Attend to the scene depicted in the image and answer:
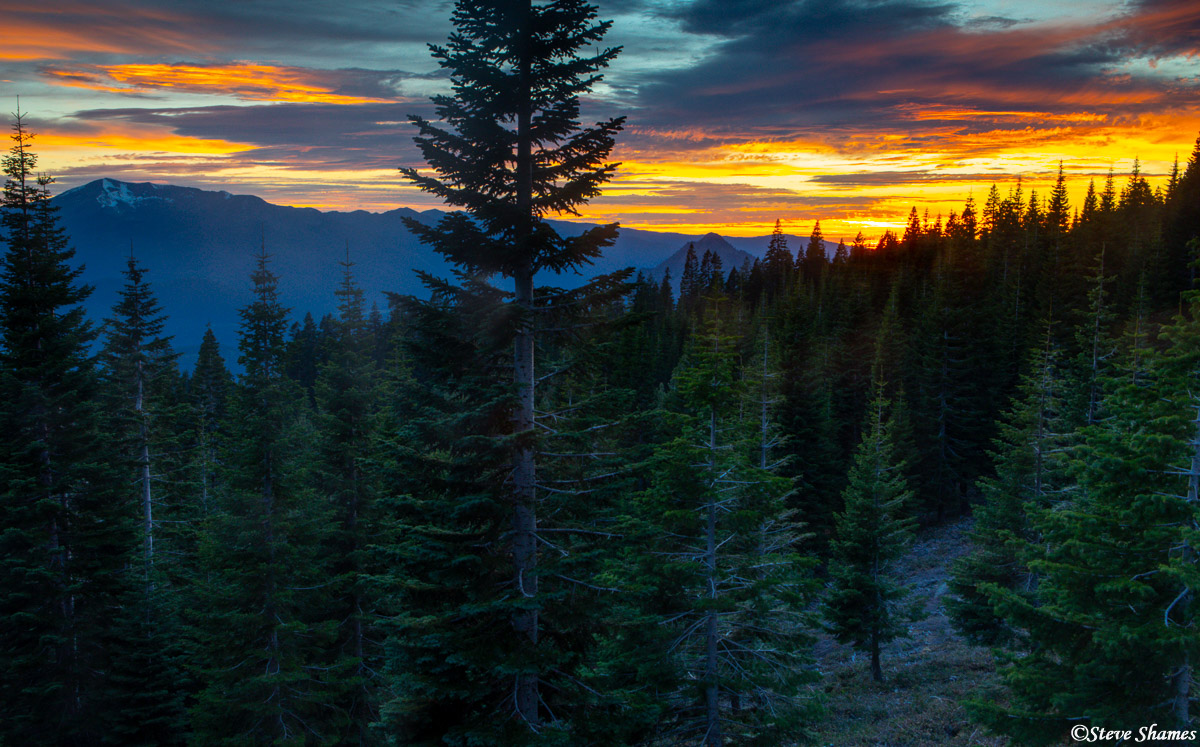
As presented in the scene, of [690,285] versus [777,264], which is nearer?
[777,264]

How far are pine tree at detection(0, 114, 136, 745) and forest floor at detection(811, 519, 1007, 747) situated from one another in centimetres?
2265

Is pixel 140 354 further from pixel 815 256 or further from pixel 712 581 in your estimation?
pixel 815 256

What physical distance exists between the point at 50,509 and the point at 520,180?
19.9m

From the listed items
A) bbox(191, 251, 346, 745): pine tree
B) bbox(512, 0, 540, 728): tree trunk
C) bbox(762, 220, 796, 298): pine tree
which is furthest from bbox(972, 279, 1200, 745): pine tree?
bbox(762, 220, 796, 298): pine tree

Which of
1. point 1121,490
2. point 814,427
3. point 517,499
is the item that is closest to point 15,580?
point 517,499

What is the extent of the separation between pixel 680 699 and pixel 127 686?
19.7 m

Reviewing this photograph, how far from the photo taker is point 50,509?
65.8 feet

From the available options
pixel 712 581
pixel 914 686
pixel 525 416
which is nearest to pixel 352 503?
pixel 712 581

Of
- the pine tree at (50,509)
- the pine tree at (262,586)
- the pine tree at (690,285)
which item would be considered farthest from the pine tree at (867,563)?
the pine tree at (690,285)

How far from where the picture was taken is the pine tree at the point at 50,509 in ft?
64.4

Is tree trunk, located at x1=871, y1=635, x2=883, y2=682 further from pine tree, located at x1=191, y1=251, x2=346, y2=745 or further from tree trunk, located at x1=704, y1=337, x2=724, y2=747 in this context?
pine tree, located at x1=191, y1=251, x2=346, y2=745

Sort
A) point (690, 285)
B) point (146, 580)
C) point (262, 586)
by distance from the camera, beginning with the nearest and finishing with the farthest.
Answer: point (262, 586) < point (146, 580) < point (690, 285)

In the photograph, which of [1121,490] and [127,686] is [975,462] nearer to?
[1121,490]

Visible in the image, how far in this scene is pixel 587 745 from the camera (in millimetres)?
11125
